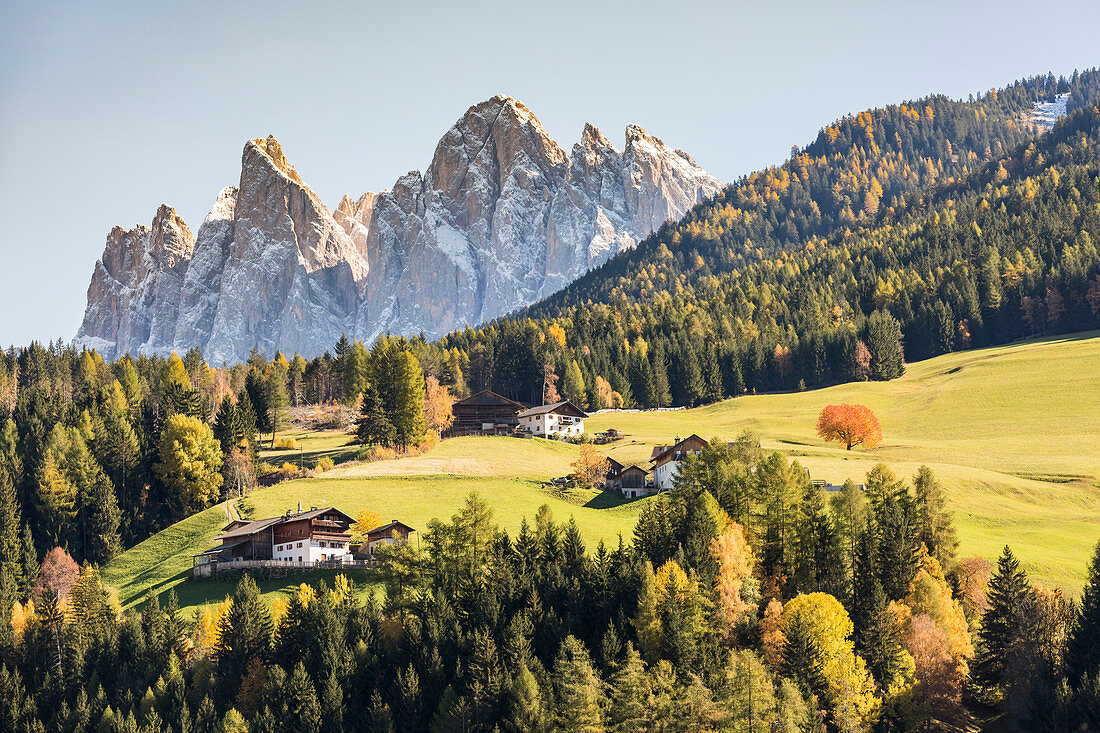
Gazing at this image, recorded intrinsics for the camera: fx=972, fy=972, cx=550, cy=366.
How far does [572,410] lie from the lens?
13912 centimetres

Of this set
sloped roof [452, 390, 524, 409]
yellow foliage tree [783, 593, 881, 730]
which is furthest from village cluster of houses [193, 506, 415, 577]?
sloped roof [452, 390, 524, 409]

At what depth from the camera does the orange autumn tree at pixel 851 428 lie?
391 ft

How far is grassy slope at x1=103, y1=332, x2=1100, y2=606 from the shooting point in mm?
81938

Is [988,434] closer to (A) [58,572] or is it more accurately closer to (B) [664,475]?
(B) [664,475]

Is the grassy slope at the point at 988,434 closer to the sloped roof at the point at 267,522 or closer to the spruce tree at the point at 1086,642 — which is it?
the spruce tree at the point at 1086,642

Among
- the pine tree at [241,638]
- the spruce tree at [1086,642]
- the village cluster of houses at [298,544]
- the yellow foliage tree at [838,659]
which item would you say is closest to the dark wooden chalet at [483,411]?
the village cluster of houses at [298,544]

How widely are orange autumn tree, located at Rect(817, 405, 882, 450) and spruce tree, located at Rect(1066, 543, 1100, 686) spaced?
209ft

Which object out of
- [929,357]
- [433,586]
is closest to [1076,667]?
[433,586]

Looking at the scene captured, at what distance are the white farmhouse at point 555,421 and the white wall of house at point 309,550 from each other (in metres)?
55.6

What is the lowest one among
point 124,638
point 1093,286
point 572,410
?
point 124,638

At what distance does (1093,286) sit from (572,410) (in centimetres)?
10420

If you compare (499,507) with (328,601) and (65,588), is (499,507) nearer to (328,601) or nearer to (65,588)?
(328,601)

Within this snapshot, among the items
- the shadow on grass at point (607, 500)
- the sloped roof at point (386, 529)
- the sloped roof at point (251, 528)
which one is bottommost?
the shadow on grass at point (607, 500)

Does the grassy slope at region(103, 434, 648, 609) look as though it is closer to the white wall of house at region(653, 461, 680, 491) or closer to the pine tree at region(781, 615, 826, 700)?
the white wall of house at region(653, 461, 680, 491)
